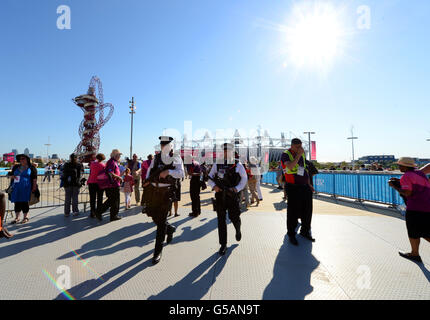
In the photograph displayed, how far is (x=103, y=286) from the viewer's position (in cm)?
232

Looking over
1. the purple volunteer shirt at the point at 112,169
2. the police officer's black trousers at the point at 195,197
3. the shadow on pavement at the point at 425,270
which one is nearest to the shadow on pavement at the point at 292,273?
the shadow on pavement at the point at 425,270

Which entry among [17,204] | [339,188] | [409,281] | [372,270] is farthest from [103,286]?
[339,188]

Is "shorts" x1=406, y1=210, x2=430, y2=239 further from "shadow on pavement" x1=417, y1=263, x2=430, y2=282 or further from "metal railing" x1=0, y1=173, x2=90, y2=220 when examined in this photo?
"metal railing" x1=0, y1=173, x2=90, y2=220

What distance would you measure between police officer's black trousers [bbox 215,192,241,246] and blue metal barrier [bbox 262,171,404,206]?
19.9 feet

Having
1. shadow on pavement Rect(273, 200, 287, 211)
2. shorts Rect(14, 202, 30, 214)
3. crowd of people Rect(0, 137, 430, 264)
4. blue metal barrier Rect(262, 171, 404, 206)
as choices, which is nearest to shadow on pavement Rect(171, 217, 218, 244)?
crowd of people Rect(0, 137, 430, 264)

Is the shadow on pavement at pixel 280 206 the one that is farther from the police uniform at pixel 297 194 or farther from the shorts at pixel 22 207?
the shorts at pixel 22 207

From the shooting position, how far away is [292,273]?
2590 mm

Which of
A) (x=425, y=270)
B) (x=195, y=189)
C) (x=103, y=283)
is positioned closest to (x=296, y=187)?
(x=425, y=270)

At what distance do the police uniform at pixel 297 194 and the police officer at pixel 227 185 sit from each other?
0.98 meters

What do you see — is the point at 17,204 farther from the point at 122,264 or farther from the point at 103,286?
the point at 103,286

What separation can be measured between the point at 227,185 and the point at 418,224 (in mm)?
2890

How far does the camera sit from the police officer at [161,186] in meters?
3.10

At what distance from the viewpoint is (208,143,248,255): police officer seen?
3359 millimetres
